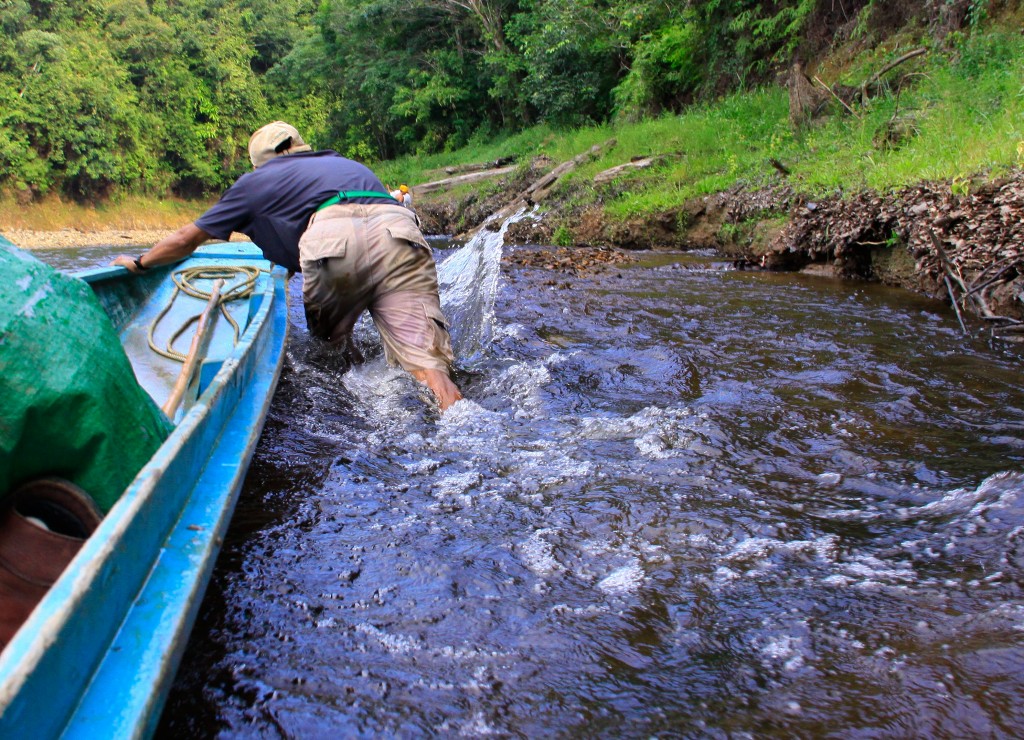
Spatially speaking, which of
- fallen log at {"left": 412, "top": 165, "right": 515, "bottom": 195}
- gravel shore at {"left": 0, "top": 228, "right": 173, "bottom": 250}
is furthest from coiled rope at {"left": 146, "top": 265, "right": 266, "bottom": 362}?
gravel shore at {"left": 0, "top": 228, "right": 173, "bottom": 250}

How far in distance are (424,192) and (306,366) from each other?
17183mm

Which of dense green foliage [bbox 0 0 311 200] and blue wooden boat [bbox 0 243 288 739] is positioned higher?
dense green foliage [bbox 0 0 311 200]

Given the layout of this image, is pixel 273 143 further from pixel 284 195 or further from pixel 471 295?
pixel 471 295

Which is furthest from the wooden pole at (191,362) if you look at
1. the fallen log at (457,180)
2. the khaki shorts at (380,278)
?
the fallen log at (457,180)

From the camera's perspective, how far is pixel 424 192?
21188mm

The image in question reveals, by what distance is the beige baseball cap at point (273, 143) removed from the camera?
Result: 4395 millimetres

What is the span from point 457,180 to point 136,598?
66.2 feet

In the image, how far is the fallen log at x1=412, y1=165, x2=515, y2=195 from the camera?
20.4m

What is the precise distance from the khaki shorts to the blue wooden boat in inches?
40.8

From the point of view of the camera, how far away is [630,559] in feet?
7.95

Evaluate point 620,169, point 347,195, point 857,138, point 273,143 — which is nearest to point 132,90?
point 620,169

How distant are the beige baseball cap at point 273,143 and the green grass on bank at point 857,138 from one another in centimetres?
528

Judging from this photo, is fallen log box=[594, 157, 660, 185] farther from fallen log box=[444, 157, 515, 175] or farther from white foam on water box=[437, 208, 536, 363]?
fallen log box=[444, 157, 515, 175]

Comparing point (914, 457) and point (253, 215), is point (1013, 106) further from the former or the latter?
point (253, 215)
